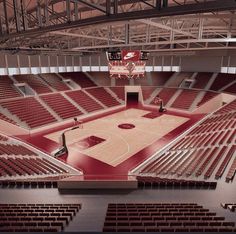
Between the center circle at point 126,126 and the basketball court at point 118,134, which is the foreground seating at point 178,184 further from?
the center circle at point 126,126

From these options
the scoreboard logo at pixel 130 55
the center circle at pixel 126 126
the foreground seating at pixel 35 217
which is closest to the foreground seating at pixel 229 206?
the foreground seating at pixel 35 217

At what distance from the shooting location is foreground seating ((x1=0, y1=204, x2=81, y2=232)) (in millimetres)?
4823

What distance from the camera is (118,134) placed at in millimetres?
16781

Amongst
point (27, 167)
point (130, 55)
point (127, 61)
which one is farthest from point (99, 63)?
point (27, 167)

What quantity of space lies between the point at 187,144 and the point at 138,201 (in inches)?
289

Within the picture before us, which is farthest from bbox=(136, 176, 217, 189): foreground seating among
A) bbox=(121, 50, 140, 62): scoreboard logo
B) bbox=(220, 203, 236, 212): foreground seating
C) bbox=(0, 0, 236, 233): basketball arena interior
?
bbox=(121, 50, 140, 62): scoreboard logo

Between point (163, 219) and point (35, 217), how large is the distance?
3.39 metres

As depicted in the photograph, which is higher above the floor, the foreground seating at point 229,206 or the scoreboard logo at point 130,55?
the scoreboard logo at point 130,55

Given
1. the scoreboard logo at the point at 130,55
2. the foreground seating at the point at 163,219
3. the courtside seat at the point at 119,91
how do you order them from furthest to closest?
1. the courtside seat at the point at 119,91
2. the scoreboard logo at the point at 130,55
3. the foreground seating at the point at 163,219

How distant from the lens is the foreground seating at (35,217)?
4.82 m

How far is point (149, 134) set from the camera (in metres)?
16.8

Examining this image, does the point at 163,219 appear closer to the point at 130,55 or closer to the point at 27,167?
the point at 27,167

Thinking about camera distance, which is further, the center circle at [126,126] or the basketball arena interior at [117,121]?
the center circle at [126,126]

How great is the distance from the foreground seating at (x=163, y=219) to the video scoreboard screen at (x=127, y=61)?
986 centimetres
